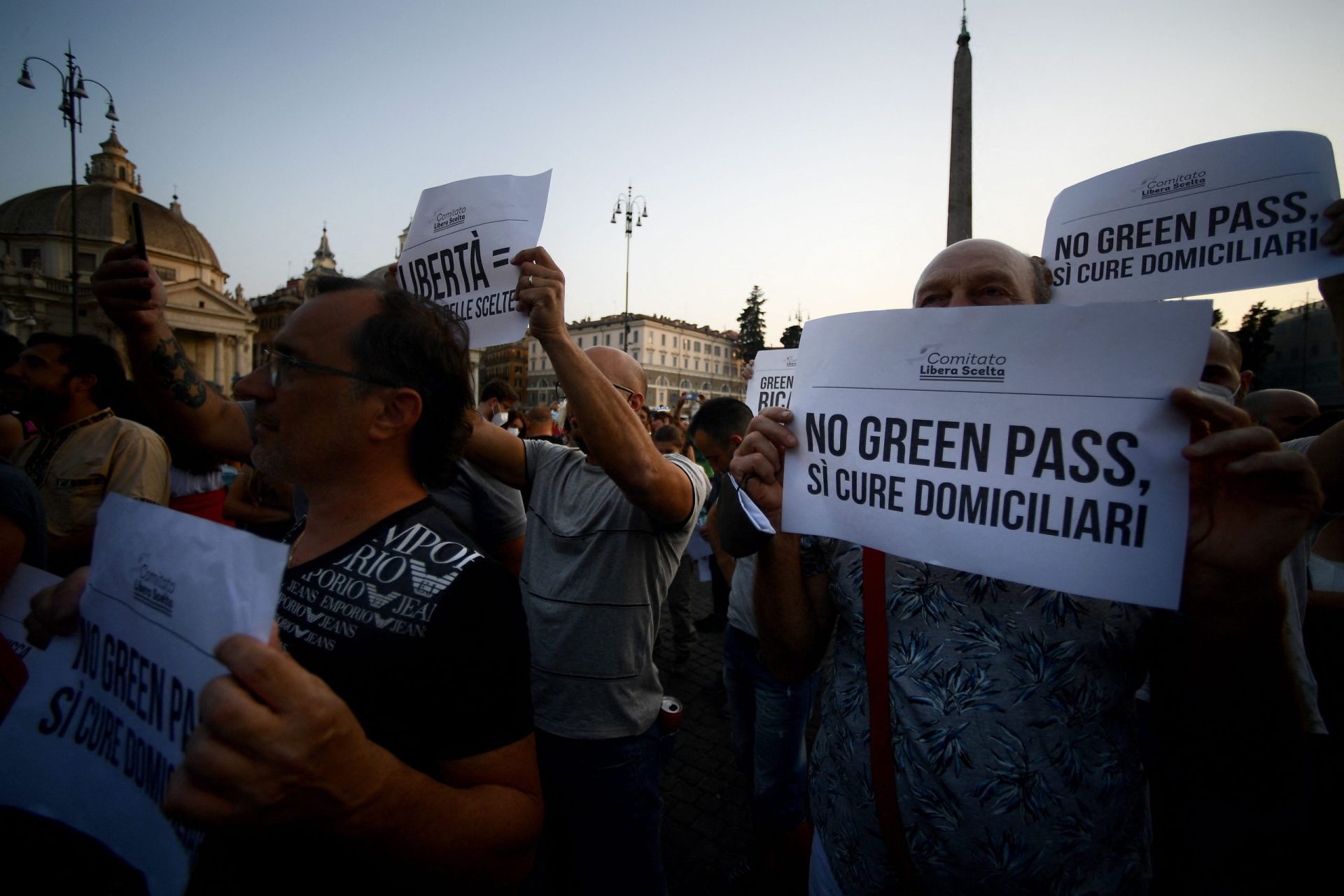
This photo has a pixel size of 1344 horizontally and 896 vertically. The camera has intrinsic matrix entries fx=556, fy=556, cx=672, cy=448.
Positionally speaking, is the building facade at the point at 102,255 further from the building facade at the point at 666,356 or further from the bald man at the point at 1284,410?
the bald man at the point at 1284,410

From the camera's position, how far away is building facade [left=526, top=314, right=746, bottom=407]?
85.2 m

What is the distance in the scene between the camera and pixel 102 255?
180 ft

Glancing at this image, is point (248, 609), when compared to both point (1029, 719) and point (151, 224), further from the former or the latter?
point (151, 224)

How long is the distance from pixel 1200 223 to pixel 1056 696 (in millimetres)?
2024

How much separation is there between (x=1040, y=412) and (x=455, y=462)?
1.63 metres

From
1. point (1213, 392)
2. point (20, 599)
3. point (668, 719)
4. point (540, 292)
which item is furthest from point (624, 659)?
point (1213, 392)

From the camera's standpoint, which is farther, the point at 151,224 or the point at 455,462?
the point at 151,224

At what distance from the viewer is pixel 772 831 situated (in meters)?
2.93

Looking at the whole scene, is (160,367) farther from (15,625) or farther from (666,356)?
(666,356)

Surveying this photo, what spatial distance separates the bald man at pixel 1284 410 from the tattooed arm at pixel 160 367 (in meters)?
5.47

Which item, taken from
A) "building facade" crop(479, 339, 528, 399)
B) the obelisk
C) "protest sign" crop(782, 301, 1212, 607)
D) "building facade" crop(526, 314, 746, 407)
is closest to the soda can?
"protest sign" crop(782, 301, 1212, 607)

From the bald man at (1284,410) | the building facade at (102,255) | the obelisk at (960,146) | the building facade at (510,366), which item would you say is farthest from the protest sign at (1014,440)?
the building facade at (510,366)

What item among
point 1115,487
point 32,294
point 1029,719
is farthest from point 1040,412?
point 32,294

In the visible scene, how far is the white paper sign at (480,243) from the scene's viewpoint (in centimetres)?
228
